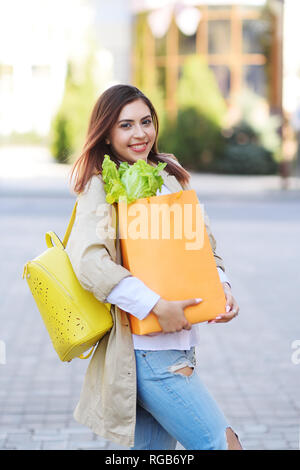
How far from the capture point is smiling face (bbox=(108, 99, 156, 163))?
2.44m

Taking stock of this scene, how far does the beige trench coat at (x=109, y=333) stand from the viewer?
2213mm

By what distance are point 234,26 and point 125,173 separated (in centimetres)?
3060

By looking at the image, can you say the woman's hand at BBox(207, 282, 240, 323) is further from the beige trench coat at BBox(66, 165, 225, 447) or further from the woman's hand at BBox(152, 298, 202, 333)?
the beige trench coat at BBox(66, 165, 225, 447)

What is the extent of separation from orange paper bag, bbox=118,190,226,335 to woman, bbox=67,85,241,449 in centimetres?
4

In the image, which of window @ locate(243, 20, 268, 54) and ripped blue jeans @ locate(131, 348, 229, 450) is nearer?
ripped blue jeans @ locate(131, 348, 229, 450)

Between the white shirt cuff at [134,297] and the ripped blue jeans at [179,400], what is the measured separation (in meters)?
0.18

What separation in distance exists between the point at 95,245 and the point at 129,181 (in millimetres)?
221

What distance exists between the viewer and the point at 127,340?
7.55ft

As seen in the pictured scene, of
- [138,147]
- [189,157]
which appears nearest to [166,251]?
[138,147]

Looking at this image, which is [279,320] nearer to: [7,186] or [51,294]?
[51,294]

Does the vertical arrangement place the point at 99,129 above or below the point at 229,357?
above

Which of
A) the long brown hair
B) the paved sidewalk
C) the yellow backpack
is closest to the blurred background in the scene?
the paved sidewalk

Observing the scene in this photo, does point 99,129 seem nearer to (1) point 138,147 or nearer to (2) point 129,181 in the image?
(1) point 138,147
